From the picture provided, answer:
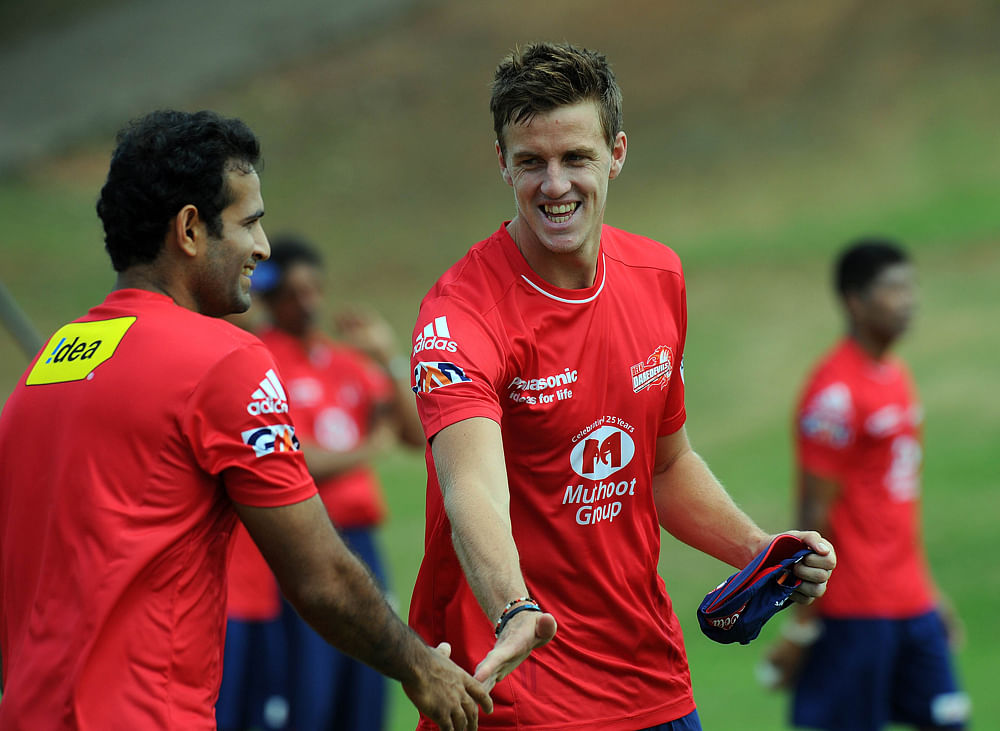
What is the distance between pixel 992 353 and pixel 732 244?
19.3 ft

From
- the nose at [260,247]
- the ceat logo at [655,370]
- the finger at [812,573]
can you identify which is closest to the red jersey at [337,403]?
the ceat logo at [655,370]

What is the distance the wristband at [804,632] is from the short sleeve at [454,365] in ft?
13.5

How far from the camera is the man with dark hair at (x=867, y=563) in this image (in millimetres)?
6992

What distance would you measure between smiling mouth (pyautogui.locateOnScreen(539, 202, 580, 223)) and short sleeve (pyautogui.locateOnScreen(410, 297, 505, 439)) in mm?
335

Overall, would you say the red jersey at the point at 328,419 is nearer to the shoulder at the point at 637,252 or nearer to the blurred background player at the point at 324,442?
the blurred background player at the point at 324,442

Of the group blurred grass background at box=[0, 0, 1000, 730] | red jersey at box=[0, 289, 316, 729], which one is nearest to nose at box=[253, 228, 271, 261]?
red jersey at box=[0, 289, 316, 729]

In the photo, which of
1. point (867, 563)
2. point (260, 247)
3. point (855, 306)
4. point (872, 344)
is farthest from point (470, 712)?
point (855, 306)

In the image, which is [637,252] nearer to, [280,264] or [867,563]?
[867,563]

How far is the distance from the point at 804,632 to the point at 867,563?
0.50 metres

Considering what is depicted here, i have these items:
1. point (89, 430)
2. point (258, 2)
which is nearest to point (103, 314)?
point (89, 430)

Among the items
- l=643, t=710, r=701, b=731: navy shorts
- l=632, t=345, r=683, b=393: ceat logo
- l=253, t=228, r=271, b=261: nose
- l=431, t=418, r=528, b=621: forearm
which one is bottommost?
l=643, t=710, r=701, b=731: navy shorts

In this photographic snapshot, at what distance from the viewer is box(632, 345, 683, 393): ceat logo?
3.83 m

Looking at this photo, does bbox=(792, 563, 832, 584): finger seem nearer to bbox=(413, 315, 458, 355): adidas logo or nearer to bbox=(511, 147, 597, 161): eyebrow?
bbox=(413, 315, 458, 355): adidas logo

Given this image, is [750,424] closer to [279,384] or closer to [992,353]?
[992,353]
